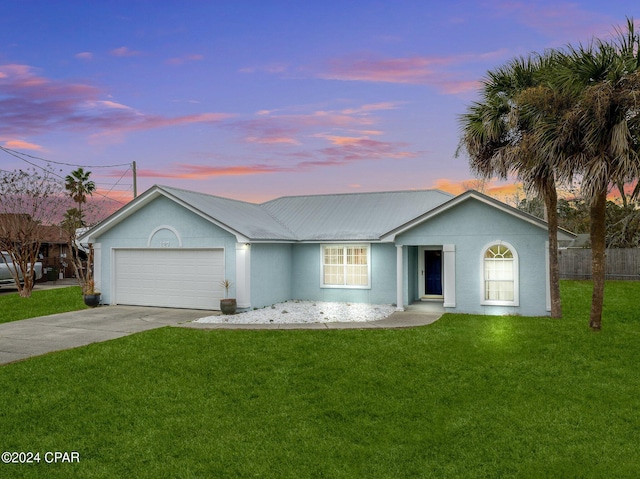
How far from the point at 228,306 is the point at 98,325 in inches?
163

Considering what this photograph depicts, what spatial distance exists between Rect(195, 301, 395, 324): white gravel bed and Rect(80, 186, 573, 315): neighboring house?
0.62 metres

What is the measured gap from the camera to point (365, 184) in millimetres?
26781

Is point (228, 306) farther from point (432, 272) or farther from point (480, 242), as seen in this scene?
point (480, 242)

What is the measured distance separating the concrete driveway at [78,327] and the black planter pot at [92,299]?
388 millimetres

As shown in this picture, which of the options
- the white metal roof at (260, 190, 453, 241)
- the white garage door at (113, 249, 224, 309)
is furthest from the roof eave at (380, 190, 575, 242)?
the white garage door at (113, 249, 224, 309)

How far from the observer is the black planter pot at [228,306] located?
15844mm

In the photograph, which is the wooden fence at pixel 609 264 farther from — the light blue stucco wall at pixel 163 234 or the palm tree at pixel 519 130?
the light blue stucco wall at pixel 163 234

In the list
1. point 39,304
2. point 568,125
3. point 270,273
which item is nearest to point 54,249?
point 39,304

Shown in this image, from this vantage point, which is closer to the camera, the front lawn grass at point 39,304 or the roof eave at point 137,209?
the roof eave at point 137,209

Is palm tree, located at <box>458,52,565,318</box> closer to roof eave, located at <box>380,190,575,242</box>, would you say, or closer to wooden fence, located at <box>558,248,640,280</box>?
roof eave, located at <box>380,190,575,242</box>

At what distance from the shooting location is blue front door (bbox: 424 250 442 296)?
19.1 meters

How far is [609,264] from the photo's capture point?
3059 cm

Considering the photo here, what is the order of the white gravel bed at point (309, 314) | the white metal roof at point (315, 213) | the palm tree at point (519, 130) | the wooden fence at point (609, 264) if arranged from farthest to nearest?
the wooden fence at point (609, 264) < the white metal roof at point (315, 213) < the white gravel bed at point (309, 314) < the palm tree at point (519, 130)

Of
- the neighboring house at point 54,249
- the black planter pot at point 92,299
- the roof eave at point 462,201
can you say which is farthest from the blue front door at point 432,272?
the neighboring house at point 54,249
